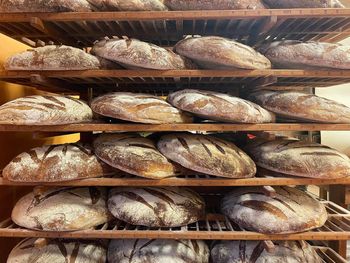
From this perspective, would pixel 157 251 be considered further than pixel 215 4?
Yes

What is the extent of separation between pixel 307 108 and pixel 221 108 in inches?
17.0

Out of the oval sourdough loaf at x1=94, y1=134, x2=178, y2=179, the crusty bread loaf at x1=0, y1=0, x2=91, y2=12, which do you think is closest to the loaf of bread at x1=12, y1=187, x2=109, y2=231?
the oval sourdough loaf at x1=94, y1=134, x2=178, y2=179

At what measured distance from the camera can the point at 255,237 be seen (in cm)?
137

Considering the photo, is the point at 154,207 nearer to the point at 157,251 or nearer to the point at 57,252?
the point at 157,251

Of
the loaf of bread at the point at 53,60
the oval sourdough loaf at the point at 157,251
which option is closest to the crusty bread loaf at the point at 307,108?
the oval sourdough loaf at the point at 157,251

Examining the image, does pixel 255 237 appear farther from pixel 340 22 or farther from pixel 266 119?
pixel 340 22

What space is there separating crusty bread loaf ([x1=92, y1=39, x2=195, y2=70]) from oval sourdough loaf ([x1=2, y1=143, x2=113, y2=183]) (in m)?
0.53

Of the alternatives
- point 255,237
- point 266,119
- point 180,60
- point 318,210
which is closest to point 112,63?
point 180,60

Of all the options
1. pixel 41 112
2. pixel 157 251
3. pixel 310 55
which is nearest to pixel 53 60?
pixel 41 112

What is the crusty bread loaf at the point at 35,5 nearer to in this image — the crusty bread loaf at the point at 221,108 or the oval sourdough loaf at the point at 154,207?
the crusty bread loaf at the point at 221,108

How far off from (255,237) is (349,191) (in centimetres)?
70

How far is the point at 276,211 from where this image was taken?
1386mm

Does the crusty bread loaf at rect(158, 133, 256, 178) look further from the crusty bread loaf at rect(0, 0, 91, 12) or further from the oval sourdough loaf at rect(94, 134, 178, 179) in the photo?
the crusty bread loaf at rect(0, 0, 91, 12)

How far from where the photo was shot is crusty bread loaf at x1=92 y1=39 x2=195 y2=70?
134 centimetres
